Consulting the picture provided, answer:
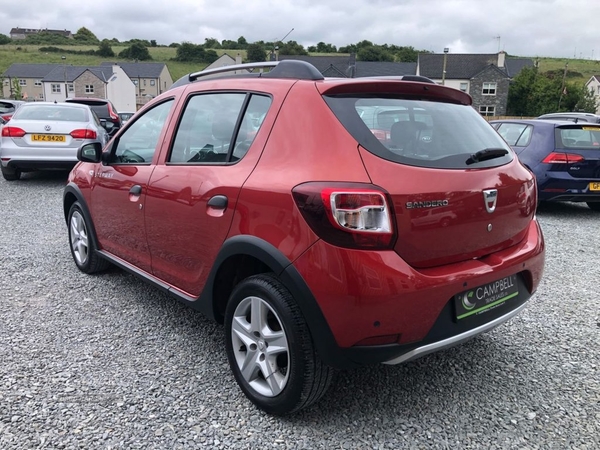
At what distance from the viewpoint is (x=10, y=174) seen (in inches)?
403

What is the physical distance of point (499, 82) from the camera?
2466 inches

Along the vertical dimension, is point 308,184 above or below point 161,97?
below

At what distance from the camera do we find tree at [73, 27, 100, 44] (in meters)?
145

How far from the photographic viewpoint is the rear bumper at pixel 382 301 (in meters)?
2.19

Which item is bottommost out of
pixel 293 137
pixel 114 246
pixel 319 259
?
pixel 114 246

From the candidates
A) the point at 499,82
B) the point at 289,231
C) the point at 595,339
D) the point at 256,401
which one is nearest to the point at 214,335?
the point at 256,401

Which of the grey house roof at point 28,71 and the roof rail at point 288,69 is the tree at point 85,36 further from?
the roof rail at point 288,69

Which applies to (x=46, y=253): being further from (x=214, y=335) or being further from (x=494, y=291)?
(x=494, y=291)

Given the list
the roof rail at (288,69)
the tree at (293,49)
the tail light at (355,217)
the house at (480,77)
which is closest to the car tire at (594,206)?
the roof rail at (288,69)

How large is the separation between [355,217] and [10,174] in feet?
33.1

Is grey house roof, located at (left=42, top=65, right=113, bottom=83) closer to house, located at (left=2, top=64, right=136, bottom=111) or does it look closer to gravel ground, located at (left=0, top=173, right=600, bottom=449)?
house, located at (left=2, top=64, right=136, bottom=111)

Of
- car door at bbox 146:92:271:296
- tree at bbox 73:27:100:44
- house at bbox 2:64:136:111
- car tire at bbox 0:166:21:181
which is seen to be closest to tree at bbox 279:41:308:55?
house at bbox 2:64:136:111

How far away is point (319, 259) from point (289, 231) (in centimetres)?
21

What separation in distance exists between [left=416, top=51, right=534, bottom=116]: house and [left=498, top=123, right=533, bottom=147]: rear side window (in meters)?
56.1
